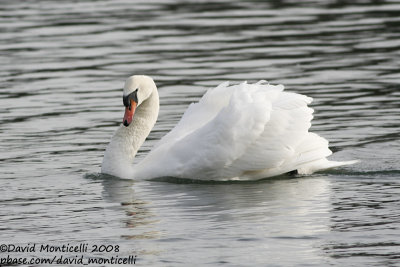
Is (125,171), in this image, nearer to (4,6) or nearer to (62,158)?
(62,158)

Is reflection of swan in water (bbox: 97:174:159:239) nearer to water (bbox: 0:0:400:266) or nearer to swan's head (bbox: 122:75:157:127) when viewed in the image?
water (bbox: 0:0:400:266)

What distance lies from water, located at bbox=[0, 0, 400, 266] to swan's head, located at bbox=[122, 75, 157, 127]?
84 cm

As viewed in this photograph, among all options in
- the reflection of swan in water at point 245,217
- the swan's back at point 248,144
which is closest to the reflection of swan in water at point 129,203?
the reflection of swan in water at point 245,217

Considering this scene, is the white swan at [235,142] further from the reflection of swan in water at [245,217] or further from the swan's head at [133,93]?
the reflection of swan in water at [245,217]

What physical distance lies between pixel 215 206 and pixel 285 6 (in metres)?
16.2

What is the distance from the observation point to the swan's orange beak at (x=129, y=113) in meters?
14.7

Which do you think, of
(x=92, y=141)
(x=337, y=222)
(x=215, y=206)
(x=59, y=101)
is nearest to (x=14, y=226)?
(x=215, y=206)

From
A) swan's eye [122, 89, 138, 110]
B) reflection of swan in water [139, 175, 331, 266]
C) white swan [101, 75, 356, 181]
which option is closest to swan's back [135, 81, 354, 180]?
white swan [101, 75, 356, 181]

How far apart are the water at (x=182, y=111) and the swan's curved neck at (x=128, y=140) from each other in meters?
0.22

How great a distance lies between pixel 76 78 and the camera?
21.4m

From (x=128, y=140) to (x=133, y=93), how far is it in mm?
678

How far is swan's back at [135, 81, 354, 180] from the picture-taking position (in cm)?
1393

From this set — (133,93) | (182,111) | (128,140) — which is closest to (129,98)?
(133,93)

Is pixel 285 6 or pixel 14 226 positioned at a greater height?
pixel 285 6
